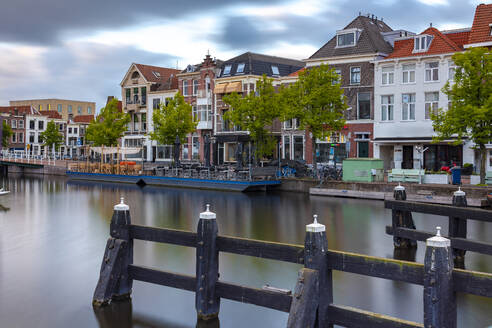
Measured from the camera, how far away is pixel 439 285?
234 inches

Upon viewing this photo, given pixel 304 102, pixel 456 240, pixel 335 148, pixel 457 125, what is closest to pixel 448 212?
pixel 456 240

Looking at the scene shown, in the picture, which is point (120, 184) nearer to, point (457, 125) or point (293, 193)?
point (293, 193)

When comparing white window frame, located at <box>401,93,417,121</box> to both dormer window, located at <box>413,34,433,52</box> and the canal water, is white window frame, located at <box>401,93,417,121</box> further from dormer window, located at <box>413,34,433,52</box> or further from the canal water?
the canal water

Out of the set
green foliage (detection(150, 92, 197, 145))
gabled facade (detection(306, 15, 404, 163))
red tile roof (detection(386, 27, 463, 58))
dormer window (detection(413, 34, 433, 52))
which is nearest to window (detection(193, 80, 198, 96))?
green foliage (detection(150, 92, 197, 145))

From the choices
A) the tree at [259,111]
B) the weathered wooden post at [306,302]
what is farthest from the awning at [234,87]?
the weathered wooden post at [306,302]

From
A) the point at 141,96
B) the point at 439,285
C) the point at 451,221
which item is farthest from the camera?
the point at 141,96

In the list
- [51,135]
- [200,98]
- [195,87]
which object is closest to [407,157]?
[200,98]

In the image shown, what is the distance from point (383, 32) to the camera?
47.2 meters

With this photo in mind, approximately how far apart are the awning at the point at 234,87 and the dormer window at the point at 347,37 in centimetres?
1127

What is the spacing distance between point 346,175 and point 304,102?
6067 millimetres

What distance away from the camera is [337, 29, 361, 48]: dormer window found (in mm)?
44438

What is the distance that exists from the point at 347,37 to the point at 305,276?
40.8 metres

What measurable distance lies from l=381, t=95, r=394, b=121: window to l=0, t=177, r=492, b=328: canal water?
41.3ft

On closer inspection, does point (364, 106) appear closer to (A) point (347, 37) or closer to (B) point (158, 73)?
(A) point (347, 37)
